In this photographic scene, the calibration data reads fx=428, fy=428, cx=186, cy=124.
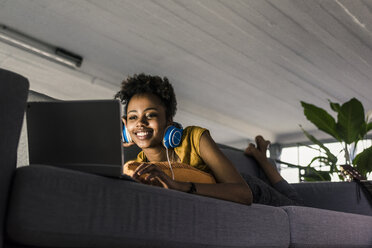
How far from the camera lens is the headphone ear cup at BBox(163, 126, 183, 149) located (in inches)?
56.6

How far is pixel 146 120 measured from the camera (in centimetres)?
151

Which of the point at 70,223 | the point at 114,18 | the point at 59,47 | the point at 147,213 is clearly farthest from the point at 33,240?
the point at 59,47

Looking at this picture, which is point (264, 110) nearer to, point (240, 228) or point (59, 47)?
point (59, 47)

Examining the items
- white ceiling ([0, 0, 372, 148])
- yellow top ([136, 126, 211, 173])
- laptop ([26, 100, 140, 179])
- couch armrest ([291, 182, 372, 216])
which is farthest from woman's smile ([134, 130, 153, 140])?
white ceiling ([0, 0, 372, 148])

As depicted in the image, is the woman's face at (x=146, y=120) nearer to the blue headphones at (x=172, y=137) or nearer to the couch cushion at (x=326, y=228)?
the blue headphones at (x=172, y=137)

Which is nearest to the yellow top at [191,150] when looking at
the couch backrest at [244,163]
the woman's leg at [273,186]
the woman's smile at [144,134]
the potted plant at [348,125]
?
the woman's smile at [144,134]

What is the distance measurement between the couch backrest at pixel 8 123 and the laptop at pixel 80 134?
0.38 ft

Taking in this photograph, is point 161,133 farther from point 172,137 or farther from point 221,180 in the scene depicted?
point 221,180

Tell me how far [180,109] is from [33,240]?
259 inches

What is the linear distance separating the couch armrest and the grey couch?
104 centimetres

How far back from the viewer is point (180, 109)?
7328mm

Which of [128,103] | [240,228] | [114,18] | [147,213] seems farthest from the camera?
[114,18]

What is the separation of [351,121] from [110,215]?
246cm

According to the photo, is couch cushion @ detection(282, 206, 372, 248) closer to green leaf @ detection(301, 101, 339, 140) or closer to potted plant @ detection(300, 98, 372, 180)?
potted plant @ detection(300, 98, 372, 180)
